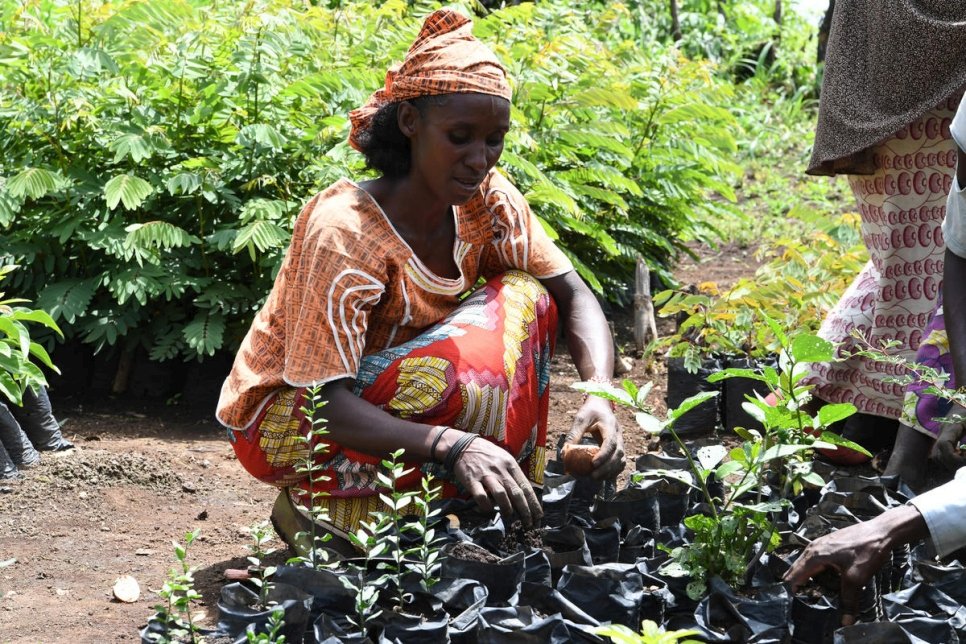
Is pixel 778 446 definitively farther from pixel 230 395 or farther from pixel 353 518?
pixel 230 395

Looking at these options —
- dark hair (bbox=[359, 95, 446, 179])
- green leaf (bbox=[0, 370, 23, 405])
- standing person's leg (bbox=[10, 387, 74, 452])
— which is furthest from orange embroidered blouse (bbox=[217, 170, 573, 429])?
standing person's leg (bbox=[10, 387, 74, 452])

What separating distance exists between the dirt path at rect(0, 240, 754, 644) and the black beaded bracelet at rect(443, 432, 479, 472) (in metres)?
0.70

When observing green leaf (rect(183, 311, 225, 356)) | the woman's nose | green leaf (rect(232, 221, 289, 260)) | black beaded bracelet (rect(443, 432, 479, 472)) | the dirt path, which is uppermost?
the woman's nose

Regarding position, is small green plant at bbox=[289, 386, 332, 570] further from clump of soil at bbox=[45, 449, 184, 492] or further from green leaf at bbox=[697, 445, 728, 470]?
clump of soil at bbox=[45, 449, 184, 492]

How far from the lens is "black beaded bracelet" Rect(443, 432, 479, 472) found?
8.23ft

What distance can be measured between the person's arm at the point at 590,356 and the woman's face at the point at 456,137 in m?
0.51

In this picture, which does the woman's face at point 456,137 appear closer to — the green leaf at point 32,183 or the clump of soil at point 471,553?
the clump of soil at point 471,553

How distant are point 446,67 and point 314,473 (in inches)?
41.9

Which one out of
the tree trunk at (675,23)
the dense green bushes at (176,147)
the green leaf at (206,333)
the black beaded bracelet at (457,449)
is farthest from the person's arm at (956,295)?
the tree trunk at (675,23)

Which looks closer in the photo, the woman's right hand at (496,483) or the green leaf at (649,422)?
the green leaf at (649,422)

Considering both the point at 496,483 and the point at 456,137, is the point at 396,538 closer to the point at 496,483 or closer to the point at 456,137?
the point at 496,483

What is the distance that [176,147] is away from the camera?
4.41m

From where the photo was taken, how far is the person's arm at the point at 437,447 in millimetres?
2426

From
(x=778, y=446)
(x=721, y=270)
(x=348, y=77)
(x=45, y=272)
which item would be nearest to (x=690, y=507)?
(x=778, y=446)
